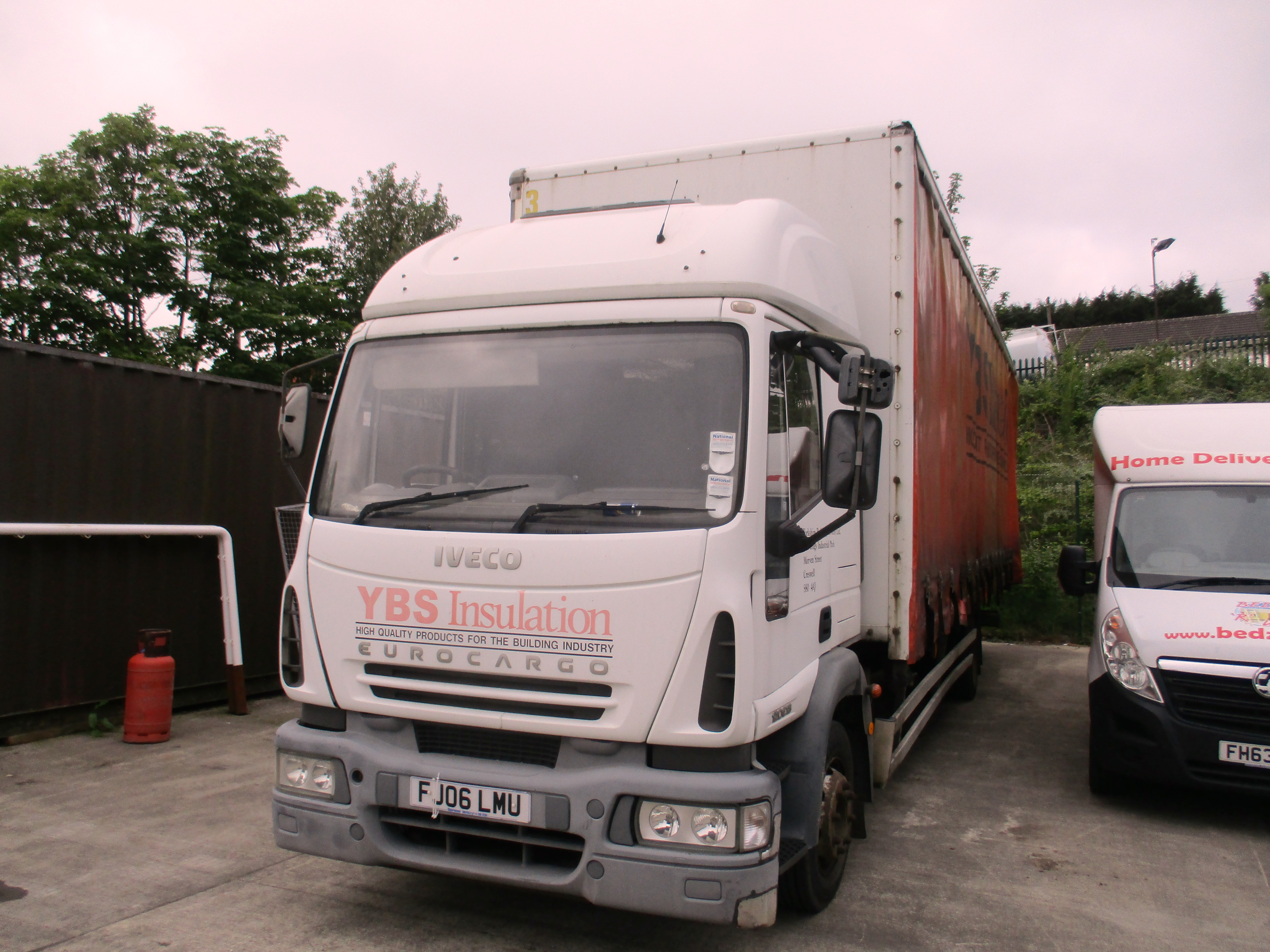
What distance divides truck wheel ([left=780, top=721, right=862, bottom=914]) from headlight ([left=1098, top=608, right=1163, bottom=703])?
91.6 inches

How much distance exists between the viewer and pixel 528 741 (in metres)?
3.38

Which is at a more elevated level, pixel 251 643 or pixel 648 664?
pixel 648 664

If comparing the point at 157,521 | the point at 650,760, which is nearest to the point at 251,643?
the point at 157,521

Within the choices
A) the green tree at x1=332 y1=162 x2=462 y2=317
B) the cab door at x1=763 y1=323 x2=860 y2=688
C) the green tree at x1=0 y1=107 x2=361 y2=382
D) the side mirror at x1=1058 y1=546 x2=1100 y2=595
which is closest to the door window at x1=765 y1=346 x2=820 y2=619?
the cab door at x1=763 y1=323 x2=860 y2=688

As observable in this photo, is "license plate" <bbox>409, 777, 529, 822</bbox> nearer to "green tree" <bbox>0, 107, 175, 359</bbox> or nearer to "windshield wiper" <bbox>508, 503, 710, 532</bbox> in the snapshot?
"windshield wiper" <bbox>508, 503, 710, 532</bbox>

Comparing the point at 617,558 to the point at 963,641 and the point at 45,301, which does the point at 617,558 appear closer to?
the point at 963,641

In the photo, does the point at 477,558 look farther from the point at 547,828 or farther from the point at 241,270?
the point at 241,270

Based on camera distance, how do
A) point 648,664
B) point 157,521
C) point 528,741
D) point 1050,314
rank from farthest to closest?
point 1050,314
point 157,521
point 528,741
point 648,664

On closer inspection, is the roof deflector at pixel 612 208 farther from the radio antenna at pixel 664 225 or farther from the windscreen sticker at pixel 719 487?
the windscreen sticker at pixel 719 487

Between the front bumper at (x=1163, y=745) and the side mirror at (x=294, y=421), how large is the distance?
475cm

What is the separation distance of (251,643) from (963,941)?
649cm

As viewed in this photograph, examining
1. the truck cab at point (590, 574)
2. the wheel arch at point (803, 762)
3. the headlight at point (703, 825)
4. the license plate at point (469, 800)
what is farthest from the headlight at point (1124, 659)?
the license plate at point (469, 800)

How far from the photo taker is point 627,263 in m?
3.70

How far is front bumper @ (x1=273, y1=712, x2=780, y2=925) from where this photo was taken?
10.2 feet
